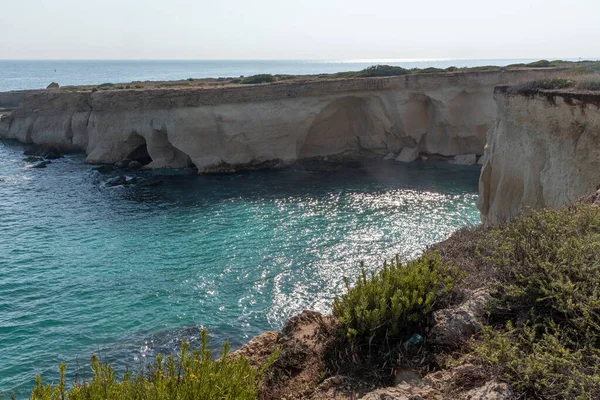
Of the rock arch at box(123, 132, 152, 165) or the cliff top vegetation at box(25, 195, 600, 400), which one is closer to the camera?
the cliff top vegetation at box(25, 195, 600, 400)

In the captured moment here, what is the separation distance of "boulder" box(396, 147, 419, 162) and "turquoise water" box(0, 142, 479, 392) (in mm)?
2871

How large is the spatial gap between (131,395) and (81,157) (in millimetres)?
40529

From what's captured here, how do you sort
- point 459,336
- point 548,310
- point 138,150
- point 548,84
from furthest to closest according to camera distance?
point 138,150
point 548,84
point 459,336
point 548,310

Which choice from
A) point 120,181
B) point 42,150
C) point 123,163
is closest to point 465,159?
point 120,181

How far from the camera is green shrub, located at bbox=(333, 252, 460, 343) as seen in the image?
6062 mm

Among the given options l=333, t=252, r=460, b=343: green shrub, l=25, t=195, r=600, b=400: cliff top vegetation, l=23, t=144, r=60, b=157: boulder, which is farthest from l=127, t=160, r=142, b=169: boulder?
l=333, t=252, r=460, b=343: green shrub

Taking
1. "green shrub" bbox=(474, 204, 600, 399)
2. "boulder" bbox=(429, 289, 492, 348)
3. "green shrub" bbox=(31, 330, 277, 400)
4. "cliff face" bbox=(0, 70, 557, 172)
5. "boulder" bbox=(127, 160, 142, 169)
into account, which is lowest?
"boulder" bbox=(127, 160, 142, 169)

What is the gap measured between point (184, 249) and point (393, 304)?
50.1ft

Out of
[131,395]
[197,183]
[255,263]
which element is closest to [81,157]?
[197,183]

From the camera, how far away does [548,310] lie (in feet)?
18.3

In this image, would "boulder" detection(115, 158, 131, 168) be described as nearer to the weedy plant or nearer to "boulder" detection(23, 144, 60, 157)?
"boulder" detection(23, 144, 60, 157)

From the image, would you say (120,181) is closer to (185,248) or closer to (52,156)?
(52,156)

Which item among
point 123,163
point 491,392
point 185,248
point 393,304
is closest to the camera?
point 491,392

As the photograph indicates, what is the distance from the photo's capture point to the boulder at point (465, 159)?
35737 millimetres
